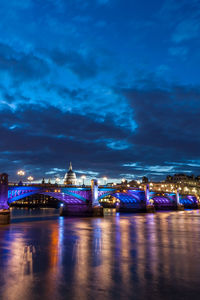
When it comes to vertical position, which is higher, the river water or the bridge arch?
the bridge arch

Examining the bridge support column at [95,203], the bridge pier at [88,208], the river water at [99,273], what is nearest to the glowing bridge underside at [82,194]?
the bridge pier at [88,208]

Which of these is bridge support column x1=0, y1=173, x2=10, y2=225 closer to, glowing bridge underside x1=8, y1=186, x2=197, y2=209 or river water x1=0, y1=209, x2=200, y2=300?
glowing bridge underside x1=8, y1=186, x2=197, y2=209

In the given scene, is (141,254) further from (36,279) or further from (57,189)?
(57,189)

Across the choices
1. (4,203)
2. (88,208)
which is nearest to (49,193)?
(88,208)

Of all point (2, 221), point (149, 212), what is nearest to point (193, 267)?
point (2, 221)

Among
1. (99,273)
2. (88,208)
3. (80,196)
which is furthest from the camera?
(88,208)

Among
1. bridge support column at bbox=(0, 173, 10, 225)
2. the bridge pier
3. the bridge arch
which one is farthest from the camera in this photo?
the bridge pier

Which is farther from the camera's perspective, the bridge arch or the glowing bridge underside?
the glowing bridge underside

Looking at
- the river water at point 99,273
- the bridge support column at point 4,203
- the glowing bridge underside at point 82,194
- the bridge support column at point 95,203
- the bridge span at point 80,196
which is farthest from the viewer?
the bridge support column at point 95,203

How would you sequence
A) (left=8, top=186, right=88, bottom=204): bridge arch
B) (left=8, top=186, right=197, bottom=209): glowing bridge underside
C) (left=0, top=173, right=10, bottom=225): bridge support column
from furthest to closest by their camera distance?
(left=8, top=186, right=197, bottom=209): glowing bridge underside
(left=8, top=186, right=88, bottom=204): bridge arch
(left=0, top=173, right=10, bottom=225): bridge support column

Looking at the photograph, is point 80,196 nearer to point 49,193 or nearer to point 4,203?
point 49,193

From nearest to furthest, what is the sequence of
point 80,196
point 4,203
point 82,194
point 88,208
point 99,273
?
point 99,273 → point 4,203 → point 80,196 → point 88,208 → point 82,194

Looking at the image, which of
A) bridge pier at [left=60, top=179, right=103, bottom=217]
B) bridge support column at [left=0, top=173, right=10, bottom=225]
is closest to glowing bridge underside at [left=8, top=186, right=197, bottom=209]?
bridge pier at [left=60, top=179, right=103, bottom=217]

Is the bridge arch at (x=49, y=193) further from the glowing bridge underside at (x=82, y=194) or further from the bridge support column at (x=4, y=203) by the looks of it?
the bridge support column at (x=4, y=203)
